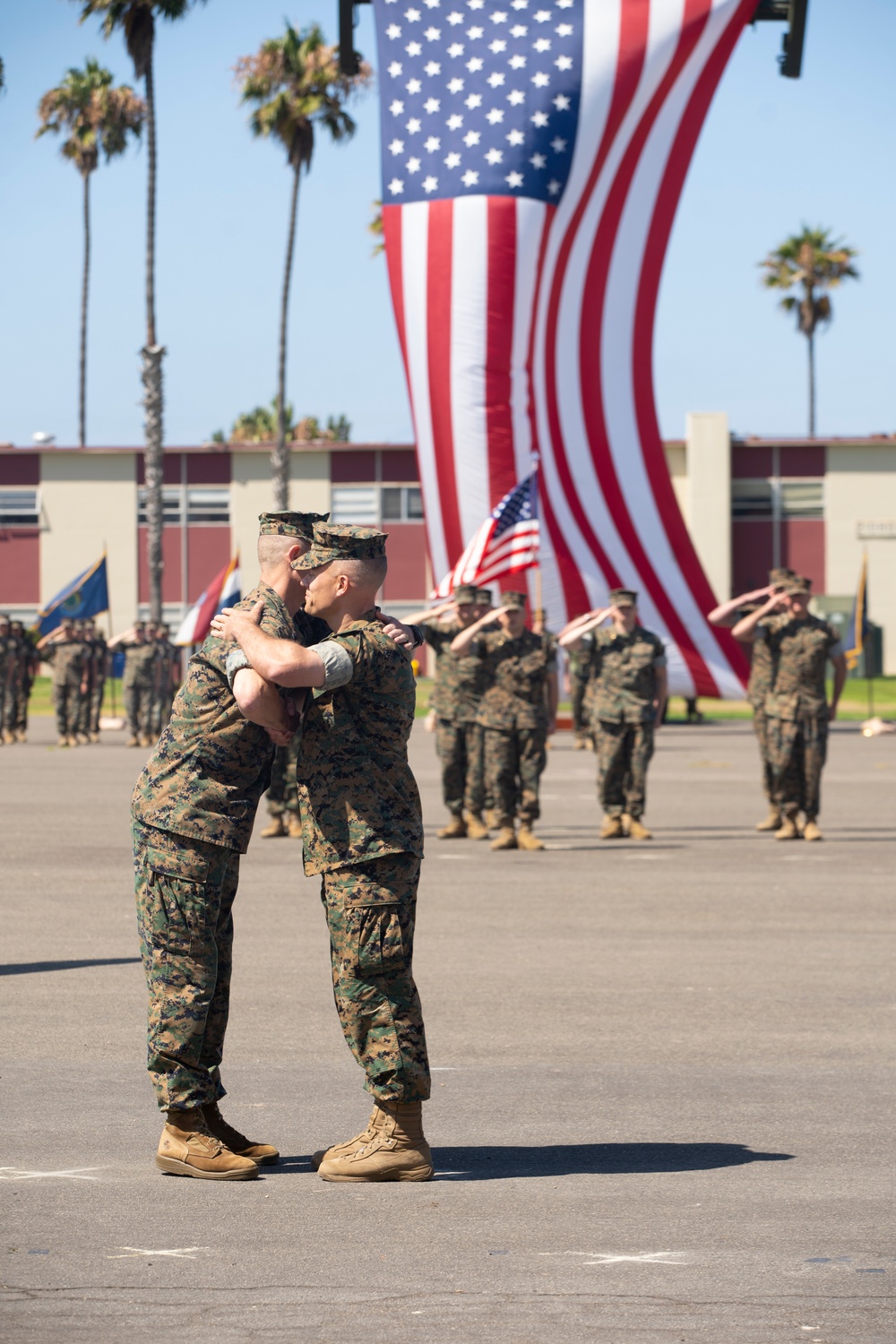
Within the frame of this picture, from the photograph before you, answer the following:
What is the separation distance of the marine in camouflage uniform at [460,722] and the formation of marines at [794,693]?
6.74 ft

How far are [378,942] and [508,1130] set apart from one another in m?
1.04

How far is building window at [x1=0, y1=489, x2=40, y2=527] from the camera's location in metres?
57.4

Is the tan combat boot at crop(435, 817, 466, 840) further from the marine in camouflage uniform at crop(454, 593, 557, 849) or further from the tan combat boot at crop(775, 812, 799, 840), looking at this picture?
the tan combat boot at crop(775, 812, 799, 840)

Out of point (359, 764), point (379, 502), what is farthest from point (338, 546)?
point (379, 502)

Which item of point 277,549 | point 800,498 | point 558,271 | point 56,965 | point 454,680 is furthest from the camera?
point 800,498

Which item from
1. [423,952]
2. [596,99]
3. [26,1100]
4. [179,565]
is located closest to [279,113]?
[179,565]

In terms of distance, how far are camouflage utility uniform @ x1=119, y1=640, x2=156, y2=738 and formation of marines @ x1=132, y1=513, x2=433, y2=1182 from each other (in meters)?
24.6

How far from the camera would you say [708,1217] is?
5.07 meters

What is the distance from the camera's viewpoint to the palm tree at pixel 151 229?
4191cm

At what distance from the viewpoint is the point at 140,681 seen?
30.0 metres

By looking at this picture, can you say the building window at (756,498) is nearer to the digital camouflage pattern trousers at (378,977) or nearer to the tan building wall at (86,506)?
the tan building wall at (86,506)

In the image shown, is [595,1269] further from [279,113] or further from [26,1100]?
[279,113]

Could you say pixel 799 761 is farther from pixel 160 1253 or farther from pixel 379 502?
pixel 379 502

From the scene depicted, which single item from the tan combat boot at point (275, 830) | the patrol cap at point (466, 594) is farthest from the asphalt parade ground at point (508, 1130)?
the patrol cap at point (466, 594)
